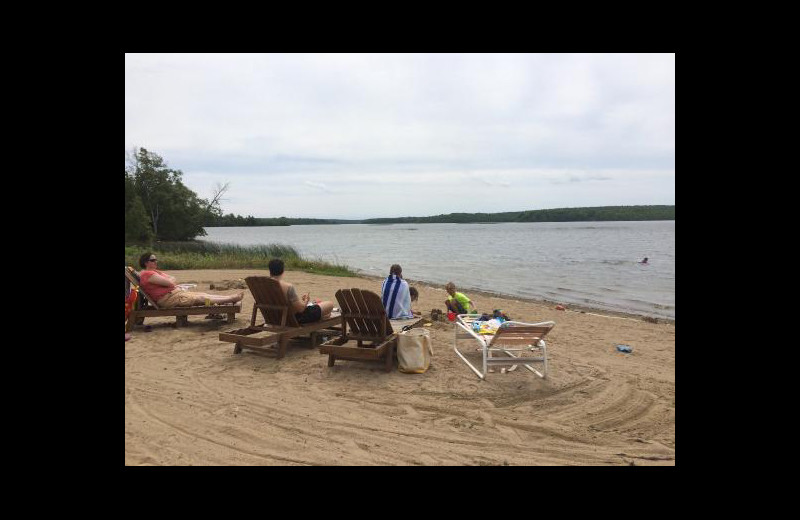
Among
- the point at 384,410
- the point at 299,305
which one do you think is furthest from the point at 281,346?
the point at 384,410

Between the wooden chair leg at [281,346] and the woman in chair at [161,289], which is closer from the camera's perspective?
the wooden chair leg at [281,346]

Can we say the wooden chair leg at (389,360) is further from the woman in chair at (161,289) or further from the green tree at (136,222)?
the green tree at (136,222)

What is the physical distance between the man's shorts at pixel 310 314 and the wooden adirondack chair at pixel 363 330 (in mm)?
669

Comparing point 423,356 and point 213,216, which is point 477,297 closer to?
point 423,356

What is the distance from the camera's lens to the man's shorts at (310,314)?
6152 millimetres

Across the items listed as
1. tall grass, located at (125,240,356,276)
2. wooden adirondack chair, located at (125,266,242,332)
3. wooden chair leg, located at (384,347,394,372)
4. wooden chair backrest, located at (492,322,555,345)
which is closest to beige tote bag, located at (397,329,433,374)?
wooden chair leg, located at (384,347,394,372)

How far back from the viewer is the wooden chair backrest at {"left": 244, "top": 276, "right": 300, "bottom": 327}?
5.75 metres

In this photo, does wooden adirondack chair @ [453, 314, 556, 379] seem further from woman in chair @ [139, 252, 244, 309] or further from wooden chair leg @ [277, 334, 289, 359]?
woman in chair @ [139, 252, 244, 309]

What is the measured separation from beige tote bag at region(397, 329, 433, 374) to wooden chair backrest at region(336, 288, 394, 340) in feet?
1.00

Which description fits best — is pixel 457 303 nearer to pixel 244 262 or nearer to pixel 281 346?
pixel 281 346

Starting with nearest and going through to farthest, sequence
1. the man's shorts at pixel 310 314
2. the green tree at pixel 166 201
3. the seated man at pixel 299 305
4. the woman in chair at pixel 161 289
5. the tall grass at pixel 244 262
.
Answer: the seated man at pixel 299 305
the man's shorts at pixel 310 314
the woman in chair at pixel 161 289
the tall grass at pixel 244 262
the green tree at pixel 166 201

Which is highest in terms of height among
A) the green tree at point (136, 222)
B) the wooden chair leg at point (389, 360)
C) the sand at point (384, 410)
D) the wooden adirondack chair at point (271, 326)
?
the green tree at point (136, 222)

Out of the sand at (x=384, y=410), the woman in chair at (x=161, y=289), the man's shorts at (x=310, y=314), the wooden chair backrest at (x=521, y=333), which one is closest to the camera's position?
the sand at (x=384, y=410)

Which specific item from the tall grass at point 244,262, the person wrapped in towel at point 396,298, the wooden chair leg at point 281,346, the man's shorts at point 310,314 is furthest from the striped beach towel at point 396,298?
the tall grass at point 244,262
